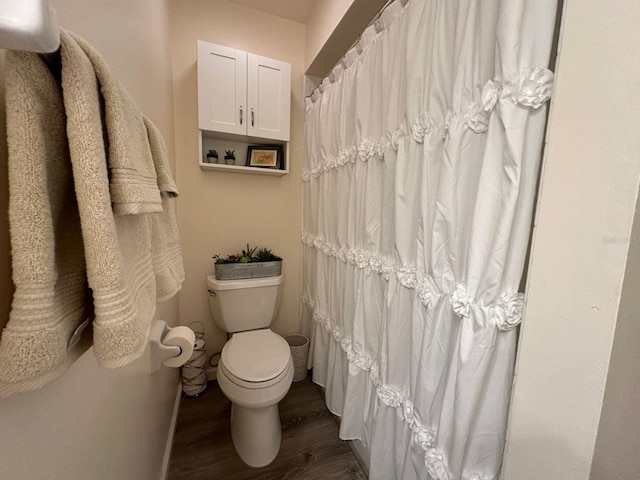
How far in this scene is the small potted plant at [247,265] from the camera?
61.9 inches

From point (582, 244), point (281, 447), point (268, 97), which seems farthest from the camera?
point (268, 97)

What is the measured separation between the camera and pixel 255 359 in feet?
4.17

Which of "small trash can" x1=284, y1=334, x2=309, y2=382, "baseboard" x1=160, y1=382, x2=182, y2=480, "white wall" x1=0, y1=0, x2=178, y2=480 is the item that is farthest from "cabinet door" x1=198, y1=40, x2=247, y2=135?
"baseboard" x1=160, y1=382, x2=182, y2=480

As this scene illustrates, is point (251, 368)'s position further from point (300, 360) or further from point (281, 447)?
point (300, 360)

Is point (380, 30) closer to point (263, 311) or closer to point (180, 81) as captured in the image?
point (180, 81)

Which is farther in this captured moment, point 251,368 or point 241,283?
point 241,283

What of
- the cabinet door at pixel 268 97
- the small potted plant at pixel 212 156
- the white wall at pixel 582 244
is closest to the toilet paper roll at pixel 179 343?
the white wall at pixel 582 244

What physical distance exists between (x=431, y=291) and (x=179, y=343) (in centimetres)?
89

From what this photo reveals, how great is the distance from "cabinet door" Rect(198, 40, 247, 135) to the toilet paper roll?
3.84 feet

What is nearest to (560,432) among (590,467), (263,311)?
(590,467)

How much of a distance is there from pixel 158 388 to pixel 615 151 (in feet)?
5.20

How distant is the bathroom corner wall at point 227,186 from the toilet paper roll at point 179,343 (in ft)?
2.84

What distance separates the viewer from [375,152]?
1009 mm

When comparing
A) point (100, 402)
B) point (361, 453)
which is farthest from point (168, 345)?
point (361, 453)
